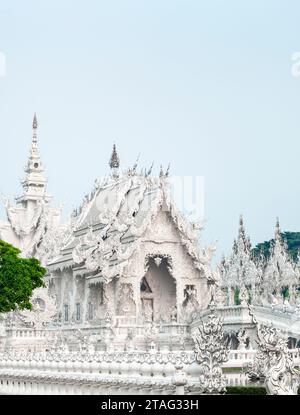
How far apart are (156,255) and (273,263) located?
14.8 metres

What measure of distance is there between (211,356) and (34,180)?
45.5 metres

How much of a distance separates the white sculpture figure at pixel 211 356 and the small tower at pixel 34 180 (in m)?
44.1

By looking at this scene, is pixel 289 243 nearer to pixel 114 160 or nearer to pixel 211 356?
pixel 114 160

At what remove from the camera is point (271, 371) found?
16891 mm

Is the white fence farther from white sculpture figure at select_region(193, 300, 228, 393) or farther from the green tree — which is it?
the green tree

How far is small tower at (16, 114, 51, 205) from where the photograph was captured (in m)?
62.3

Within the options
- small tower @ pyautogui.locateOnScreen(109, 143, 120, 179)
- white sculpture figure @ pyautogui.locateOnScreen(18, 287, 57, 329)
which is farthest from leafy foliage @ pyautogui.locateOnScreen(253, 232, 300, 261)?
white sculpture figure @ pyautogui.locateOnScreen(18, 287, 57, 329)

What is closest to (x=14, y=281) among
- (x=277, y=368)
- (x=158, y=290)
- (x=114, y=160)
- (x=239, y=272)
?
(x=158, y=290)

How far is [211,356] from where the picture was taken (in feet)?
59.9

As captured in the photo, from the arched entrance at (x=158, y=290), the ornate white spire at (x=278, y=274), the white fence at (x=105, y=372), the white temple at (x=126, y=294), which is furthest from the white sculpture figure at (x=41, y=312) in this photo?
the white fence at (x=105, y=372)

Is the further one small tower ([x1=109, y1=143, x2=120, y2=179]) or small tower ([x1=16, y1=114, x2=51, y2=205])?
small tower ([x1=16, y1=114, x2=51, y2=205])

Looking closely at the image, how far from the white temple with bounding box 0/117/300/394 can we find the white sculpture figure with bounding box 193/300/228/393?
4284mm

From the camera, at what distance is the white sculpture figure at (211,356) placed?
18.1 m
